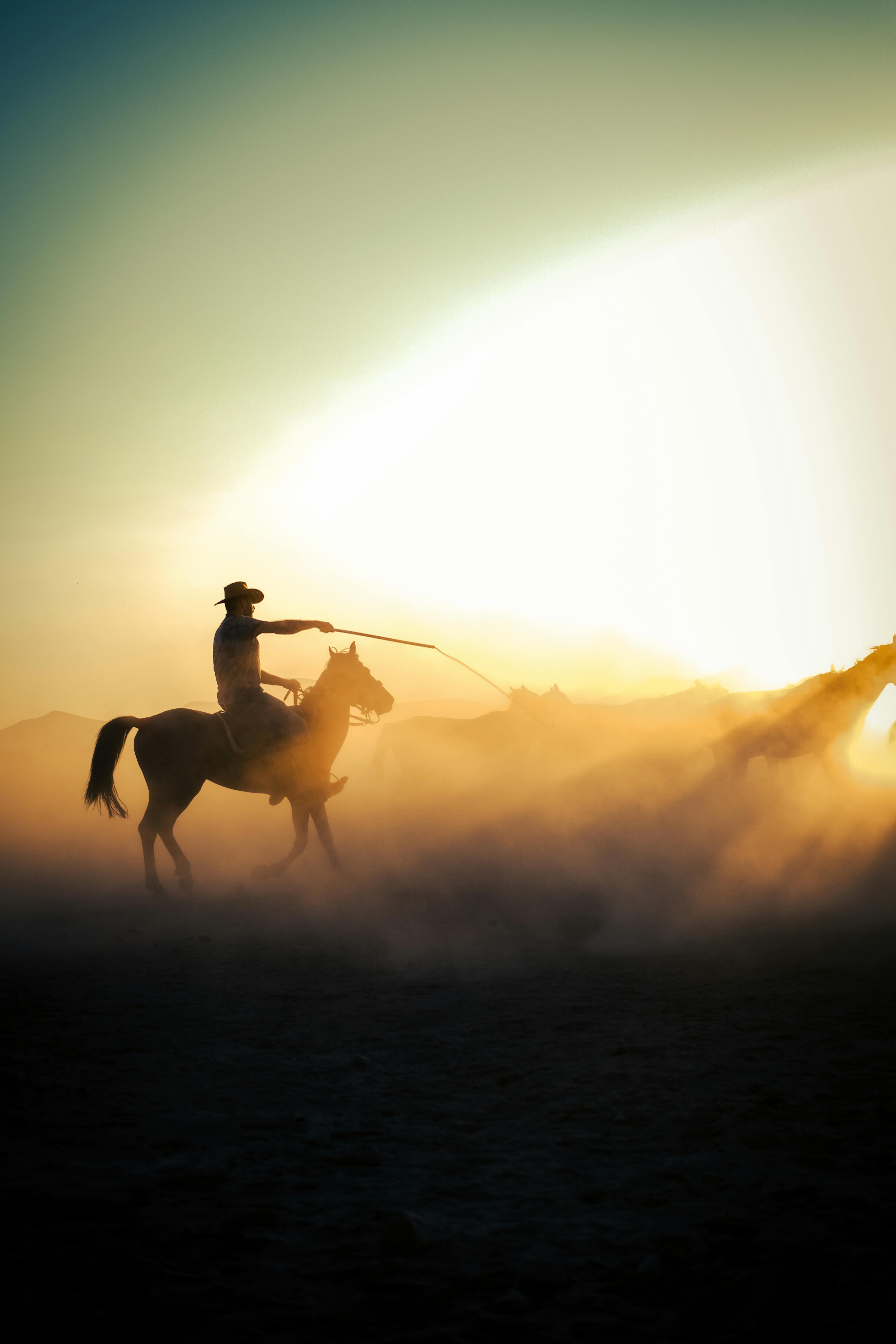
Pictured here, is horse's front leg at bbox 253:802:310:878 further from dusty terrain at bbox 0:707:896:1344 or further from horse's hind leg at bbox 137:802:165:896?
horse's hind leg at bbox 137:802:165:896

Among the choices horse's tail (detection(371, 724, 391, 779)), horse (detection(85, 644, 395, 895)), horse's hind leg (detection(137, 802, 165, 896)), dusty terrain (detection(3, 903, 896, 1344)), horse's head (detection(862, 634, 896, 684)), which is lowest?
dusty terrain (detection(3, 903, 896, 1344))

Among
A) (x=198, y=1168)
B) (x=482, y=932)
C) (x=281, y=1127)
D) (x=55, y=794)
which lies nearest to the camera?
(x=198, y=1168)

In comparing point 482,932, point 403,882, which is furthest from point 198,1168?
point 403,882

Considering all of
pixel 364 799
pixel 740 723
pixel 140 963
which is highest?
pixel 740 723

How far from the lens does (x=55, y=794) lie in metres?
24.7

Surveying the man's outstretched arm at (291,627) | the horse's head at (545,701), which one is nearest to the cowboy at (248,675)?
the man's outstretched arm at (291,627)

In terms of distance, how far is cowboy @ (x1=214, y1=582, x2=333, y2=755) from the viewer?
9.73 metres

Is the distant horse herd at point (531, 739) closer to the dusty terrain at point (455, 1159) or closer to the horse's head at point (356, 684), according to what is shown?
the horse's head at point (356, 684)

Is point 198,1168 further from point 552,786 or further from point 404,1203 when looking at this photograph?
point 552,786

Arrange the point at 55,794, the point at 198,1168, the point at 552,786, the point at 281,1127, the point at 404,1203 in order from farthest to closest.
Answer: the point at 55,794 → the point at 552,786 → the point at 281,1127 → the point at 198,1168 → the point at 404,1203

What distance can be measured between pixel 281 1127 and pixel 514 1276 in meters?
1.36

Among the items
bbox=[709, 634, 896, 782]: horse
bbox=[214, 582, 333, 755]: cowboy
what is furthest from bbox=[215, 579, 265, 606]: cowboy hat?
bbox=[709, 634, 896, 782]: horse

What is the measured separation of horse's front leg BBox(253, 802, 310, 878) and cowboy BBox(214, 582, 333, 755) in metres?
0.85

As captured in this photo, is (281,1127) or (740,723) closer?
(281,1127)
